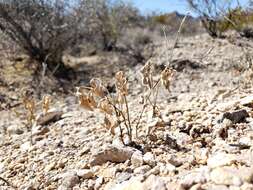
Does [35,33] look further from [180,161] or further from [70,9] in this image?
[180,161]

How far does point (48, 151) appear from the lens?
342 cm

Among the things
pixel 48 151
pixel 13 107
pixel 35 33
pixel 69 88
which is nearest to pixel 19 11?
pixel 35 33

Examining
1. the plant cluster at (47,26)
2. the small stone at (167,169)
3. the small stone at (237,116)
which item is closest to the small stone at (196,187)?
the small stone at (167,169)

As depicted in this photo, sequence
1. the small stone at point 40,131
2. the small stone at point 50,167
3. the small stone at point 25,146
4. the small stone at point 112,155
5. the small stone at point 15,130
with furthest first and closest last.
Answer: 1. the small stone at point 15,130
2. the small stone at point 40,131
3. the small stone at point 25,146
4. the small stone at point 50,167
5. the small stone at point 112,155

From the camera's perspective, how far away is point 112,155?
288cm

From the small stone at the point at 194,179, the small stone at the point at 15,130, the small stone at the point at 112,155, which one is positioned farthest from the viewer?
the small stone at the point at 15,130

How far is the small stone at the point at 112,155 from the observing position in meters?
2.86

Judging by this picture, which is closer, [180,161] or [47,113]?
[180,161]

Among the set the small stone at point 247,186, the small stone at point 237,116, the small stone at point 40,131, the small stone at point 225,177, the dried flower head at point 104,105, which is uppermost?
the dried flower head at point 104,105

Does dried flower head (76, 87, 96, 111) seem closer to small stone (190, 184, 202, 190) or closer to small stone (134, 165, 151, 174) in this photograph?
small stone (134, 165, 151, 174)

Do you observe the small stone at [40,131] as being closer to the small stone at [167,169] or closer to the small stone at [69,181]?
the small stone at [69,181]

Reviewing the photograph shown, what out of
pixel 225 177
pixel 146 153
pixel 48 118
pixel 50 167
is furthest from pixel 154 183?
pixel 48 118

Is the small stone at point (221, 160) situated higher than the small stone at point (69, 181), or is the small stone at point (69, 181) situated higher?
the small stone at point (221, 160)

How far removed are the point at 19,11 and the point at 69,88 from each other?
1.47 m
